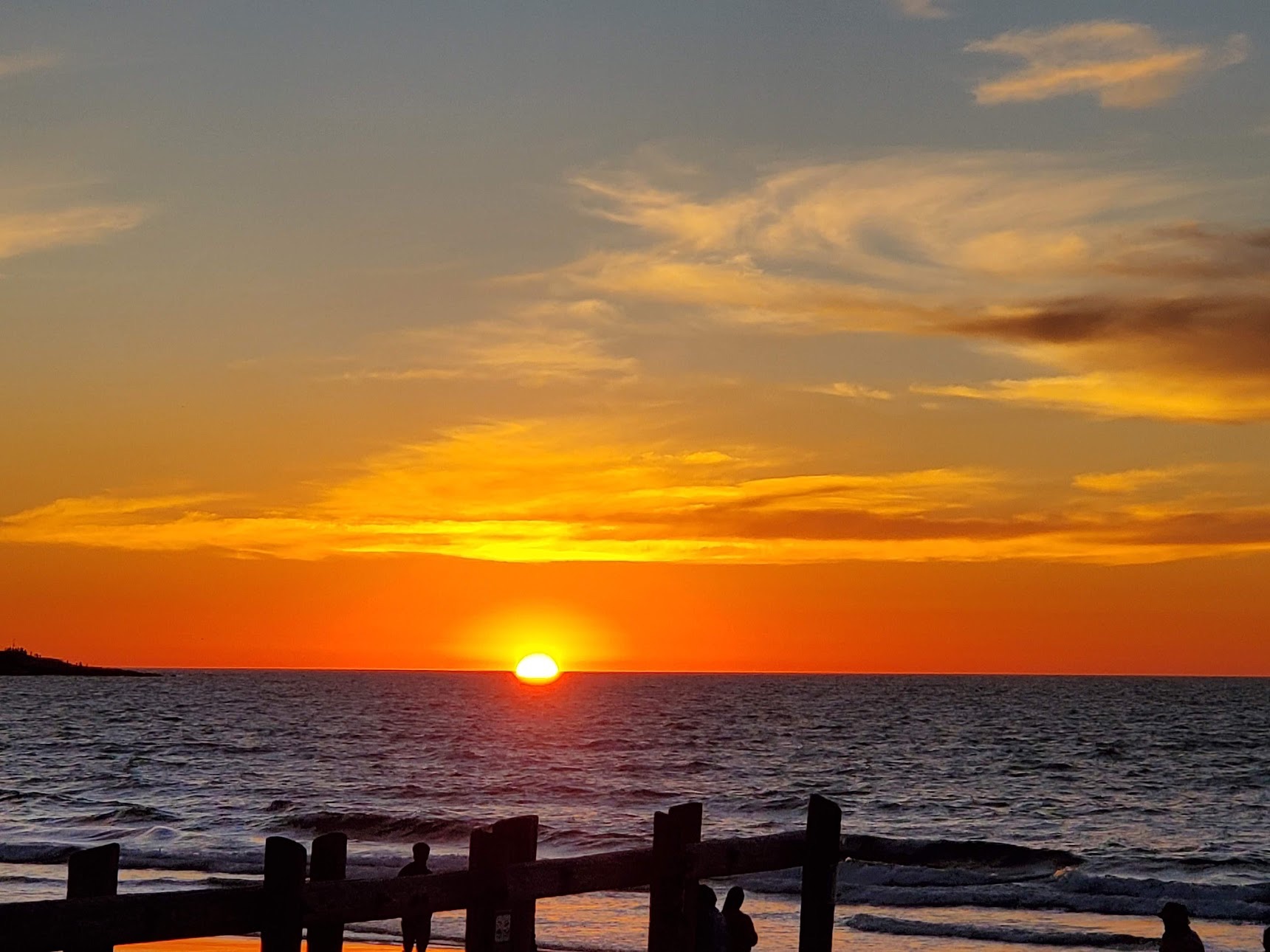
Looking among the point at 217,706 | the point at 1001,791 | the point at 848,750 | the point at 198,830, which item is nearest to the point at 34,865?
the point at 198,830

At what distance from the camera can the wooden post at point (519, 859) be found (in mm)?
9430

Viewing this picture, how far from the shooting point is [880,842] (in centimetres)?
4094

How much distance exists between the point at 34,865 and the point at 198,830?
10806 millimetres

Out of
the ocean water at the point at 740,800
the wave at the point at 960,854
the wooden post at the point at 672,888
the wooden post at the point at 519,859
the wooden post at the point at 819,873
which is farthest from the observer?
the wave at the point at 960,854

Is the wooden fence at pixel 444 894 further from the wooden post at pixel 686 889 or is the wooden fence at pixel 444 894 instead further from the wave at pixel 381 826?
the wave at pixel 381 826

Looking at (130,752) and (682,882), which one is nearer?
(682,882)

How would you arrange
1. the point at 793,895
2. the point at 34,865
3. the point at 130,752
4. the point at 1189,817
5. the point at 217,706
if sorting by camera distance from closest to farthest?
the point at 793,895, the point at 34,865, the point at 1189,817, the point at 130,752, the point at 217,706

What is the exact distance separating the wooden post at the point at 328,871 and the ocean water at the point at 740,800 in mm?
13588

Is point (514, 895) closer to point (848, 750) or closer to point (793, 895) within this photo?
point (793, 895)

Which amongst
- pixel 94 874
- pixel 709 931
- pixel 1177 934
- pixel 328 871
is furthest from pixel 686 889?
pixel 1177 934

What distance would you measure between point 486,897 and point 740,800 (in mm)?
48032

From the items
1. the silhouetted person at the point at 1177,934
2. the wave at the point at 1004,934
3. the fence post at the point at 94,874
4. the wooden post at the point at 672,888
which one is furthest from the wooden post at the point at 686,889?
the wave at the point at 1004,934

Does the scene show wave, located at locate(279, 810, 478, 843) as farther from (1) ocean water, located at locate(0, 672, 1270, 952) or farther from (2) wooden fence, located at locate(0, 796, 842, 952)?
(2) wooden fence, located at locate(0, 796, 842, 952)

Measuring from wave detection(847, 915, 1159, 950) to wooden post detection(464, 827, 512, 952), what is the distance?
55.2 feet
